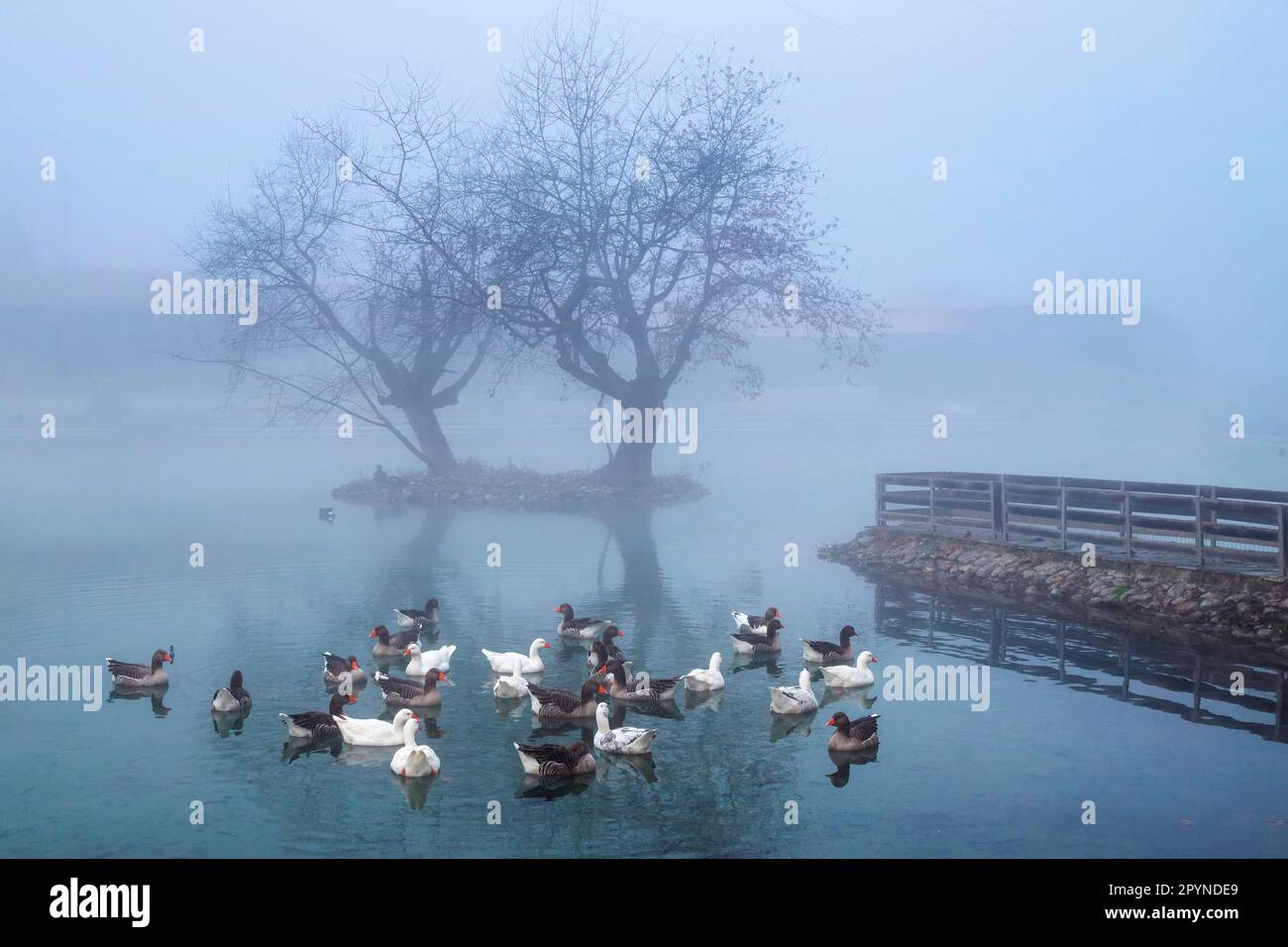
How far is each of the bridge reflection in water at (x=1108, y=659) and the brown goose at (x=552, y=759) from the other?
8.63 m

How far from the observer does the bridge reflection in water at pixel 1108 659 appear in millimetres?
16375

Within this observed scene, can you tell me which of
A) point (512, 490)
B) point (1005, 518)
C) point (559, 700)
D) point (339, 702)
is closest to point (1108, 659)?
point (1005, 518)

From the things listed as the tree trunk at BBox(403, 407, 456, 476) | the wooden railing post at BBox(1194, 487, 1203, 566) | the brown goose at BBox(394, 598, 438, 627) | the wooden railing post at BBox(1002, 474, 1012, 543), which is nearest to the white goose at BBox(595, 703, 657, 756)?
the brown goose at BBox(394, 598, 438, 627)

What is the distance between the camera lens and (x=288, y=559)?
30844mm

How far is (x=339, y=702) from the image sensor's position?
622 inches

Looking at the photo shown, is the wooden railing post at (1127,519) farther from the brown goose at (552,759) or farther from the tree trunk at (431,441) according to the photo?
the tree trunk at (431,441)

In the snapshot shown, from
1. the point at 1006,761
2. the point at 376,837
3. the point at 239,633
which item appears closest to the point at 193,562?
the point at 239,633

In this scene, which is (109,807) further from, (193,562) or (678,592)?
(193,562)

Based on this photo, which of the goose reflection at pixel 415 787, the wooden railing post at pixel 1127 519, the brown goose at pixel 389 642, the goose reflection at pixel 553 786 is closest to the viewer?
the goose reflection at pixel 415 787

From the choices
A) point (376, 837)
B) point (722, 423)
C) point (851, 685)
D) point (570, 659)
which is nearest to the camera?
point (376, 837)

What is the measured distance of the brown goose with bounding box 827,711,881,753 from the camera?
48.3ft

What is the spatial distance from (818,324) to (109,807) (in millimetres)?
34038

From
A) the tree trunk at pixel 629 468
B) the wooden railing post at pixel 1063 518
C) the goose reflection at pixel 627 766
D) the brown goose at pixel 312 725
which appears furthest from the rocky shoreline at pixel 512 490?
the goose reflection at pixel 627 766

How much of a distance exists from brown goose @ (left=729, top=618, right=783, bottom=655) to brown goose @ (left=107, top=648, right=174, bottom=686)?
31.7ft
